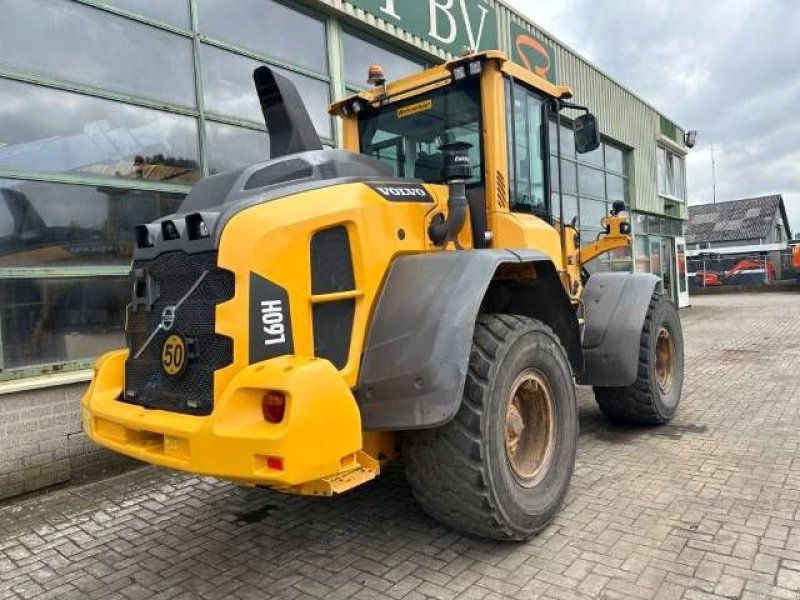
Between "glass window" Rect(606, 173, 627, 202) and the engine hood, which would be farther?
"glass window" Rect(606, 173, 627, 202)

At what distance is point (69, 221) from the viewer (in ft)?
16.4

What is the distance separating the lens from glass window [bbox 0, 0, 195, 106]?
482cm

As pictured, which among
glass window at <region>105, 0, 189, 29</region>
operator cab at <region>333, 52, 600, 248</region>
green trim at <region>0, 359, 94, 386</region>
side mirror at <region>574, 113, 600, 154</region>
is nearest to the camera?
operator cab at <region>333, 52, 600, 248</region>

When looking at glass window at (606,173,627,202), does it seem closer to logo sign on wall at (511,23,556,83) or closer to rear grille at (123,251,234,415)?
logo sign on wall at (511,23,556,83)

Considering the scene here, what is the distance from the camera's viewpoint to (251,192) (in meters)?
3.15

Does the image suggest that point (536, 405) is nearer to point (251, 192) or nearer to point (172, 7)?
point (251, 192)

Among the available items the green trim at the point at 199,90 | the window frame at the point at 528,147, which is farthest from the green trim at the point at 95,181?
the window frame at the point at 528,147

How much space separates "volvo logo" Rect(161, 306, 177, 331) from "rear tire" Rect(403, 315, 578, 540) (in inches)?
53.0

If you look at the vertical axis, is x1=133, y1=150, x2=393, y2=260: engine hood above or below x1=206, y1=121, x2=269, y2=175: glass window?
below

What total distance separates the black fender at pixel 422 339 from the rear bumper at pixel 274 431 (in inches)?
11.7

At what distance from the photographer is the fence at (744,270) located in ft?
99.5

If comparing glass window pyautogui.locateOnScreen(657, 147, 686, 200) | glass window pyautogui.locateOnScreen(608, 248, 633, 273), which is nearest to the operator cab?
glass window pyautogui.locateOnScreen(608, 248, 633, 273)

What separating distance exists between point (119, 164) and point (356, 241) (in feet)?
11.1

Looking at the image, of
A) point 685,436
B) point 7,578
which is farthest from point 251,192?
point 685,436
